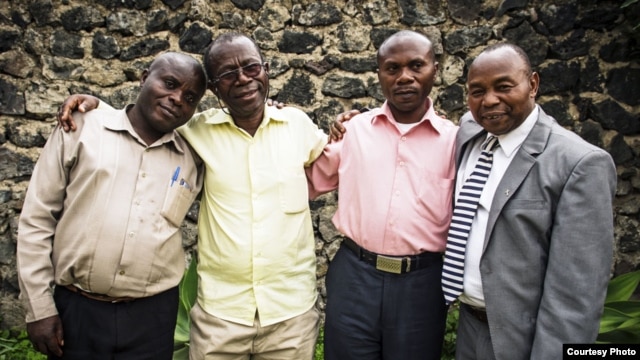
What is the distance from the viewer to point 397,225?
6.61 ft

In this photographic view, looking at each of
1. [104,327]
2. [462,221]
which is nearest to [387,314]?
[462,221]

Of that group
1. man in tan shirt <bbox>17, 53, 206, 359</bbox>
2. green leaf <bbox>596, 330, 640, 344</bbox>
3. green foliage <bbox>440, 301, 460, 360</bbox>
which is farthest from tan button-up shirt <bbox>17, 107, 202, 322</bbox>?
green leaf <bbox>596, 330, 640, 344</bbox>

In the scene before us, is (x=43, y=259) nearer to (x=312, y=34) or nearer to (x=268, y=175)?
(x=268, y=175)

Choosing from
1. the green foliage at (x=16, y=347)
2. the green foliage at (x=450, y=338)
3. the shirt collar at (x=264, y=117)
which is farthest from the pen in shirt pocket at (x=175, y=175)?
the green foliage at (x=450, y=338)

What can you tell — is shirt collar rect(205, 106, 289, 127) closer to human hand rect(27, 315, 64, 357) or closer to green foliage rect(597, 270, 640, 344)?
human hand rect(27, 315, 64, 357)

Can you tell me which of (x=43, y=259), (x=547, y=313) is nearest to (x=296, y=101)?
(x=43, y=259)

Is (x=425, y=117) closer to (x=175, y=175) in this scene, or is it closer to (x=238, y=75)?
(x=238, y=75)

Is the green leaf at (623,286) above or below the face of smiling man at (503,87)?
below

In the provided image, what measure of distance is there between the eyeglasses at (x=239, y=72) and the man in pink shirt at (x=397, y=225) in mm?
539

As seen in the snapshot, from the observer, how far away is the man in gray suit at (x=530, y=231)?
1567 mm

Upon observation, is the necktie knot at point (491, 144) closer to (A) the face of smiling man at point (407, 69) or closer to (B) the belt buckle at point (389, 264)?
(A) the face of smiling man at point (407, 69)

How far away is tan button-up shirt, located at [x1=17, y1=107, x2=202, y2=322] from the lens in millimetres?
1826

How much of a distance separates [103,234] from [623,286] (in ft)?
9.47

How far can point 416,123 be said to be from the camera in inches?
84.0
